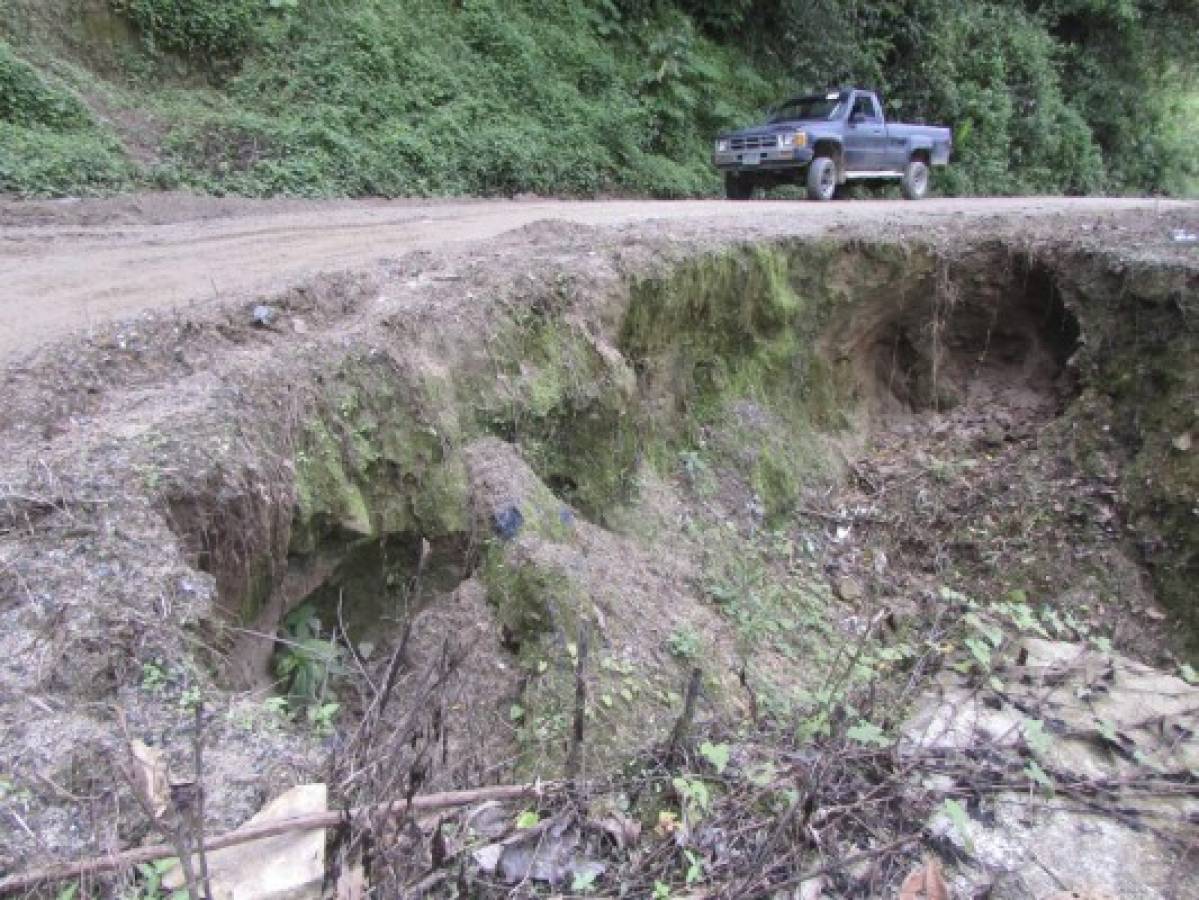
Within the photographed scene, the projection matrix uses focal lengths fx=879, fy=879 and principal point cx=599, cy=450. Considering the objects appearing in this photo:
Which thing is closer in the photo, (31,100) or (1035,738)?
(1035,738)

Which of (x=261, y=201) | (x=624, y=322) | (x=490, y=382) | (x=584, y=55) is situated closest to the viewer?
(x=490, y=382)

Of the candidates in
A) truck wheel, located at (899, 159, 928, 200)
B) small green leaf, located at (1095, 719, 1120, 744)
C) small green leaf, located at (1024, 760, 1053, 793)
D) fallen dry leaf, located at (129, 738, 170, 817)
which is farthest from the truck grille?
fallen dry leaf, located at (129, 738, 170, 817)

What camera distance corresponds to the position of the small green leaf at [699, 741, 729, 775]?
3100 mm

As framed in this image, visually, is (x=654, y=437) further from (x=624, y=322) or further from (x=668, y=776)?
(x=668, y=776)

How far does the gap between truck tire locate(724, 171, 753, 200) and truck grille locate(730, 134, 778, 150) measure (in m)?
0.65

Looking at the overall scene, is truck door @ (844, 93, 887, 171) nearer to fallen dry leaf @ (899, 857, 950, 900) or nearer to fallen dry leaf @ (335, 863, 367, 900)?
fallen dry leaf @ (899, 857, 950, 900)

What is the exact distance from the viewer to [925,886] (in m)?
2.76

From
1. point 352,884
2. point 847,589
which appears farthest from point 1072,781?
point 847,589

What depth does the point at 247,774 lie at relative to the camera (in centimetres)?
271

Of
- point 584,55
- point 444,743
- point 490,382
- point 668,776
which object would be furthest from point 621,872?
point 584,55

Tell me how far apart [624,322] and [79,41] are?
9709 millimetres

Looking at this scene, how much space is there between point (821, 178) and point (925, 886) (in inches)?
500

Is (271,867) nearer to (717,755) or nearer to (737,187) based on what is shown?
(717,755)

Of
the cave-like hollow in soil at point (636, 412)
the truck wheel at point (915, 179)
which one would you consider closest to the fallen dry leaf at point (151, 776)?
the cave-like hollow in soil at point (636, 412)
